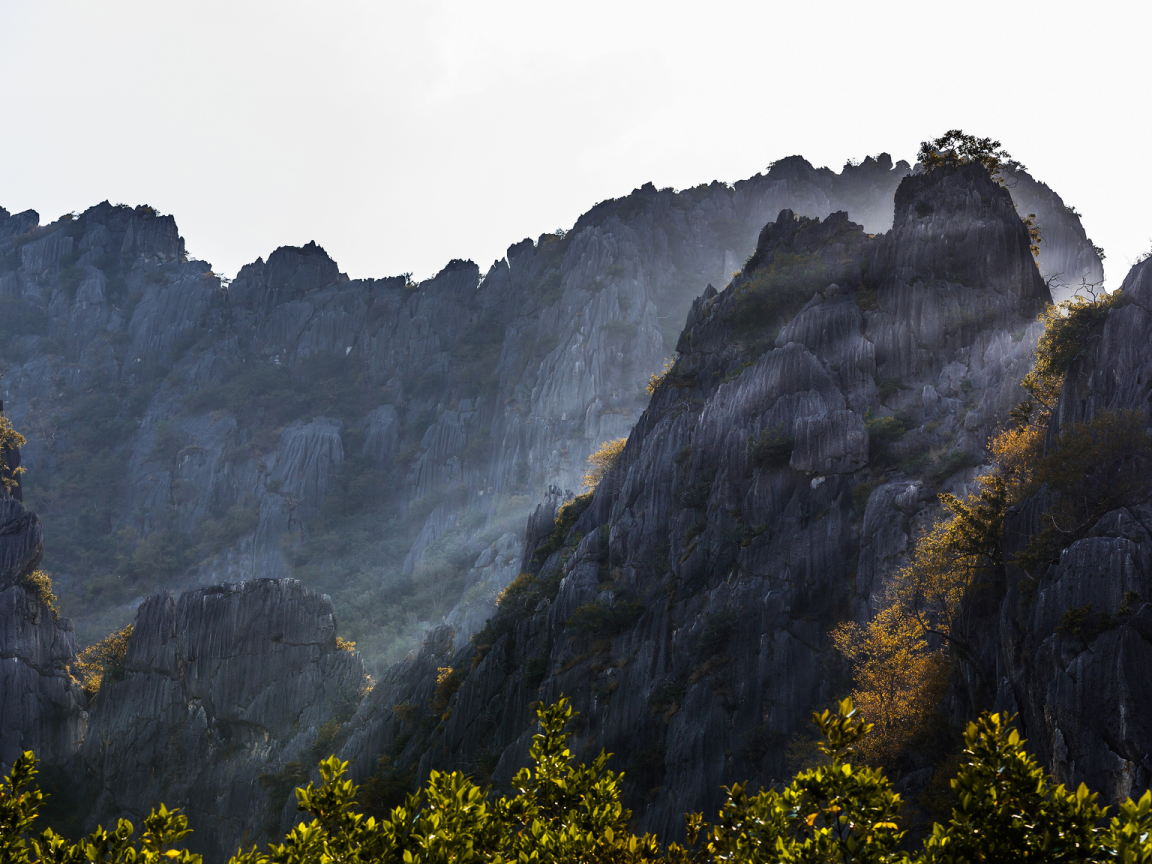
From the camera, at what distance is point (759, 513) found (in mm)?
36188

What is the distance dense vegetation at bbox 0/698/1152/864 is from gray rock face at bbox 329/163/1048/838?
19.5m

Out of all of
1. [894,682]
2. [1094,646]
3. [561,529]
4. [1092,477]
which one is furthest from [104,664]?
[1092,477]

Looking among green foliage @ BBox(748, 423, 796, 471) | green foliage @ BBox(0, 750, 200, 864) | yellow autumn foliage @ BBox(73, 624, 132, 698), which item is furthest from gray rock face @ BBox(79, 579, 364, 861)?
green foliage @ BBox(0, 750, 200, 864)

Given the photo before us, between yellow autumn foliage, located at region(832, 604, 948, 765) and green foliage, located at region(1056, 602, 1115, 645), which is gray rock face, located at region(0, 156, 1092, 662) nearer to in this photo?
yellow autumn foliage, located at region(832, 604, 948, 765)

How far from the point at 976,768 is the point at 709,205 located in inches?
4194

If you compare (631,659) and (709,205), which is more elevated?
(709,205)

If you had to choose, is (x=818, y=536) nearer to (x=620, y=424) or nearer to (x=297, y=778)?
(x=297, y=778)

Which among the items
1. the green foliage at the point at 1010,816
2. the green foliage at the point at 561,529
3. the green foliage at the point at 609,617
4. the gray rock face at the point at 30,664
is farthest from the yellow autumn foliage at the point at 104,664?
A: the green foliage at the point at 1010,816

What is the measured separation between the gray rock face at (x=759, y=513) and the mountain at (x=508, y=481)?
0.16 meters

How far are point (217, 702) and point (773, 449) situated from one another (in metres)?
40.8

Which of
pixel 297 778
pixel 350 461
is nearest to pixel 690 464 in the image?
pixel 297 778

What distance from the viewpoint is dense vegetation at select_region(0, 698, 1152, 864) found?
8492mm

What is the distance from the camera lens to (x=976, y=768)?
345 inches

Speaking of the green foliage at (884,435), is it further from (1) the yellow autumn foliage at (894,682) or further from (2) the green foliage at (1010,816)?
(2) the green foliage at (1010,816)
